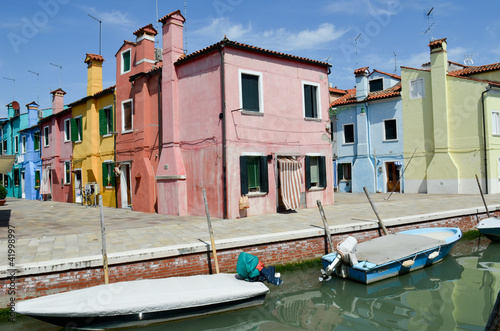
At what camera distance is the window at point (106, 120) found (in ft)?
61.0

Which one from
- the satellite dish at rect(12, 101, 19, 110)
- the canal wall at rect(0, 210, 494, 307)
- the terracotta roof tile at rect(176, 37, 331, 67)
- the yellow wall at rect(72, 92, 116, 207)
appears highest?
the satellite dish at rect(12, 101, 19, 110)

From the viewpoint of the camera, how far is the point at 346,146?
25.6 m

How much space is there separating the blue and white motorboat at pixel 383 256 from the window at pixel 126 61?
43.8 feet

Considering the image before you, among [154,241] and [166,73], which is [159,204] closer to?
[166,73]

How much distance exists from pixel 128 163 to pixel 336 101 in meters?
16.4

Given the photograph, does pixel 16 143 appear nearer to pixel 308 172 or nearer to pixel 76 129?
pixel 76 129

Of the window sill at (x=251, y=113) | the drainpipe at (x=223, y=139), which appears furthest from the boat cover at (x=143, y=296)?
the window sill at (x=251, y=113)

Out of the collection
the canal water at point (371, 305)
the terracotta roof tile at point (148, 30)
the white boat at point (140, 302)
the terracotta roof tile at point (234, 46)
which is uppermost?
the terracotta roof tile at point (148, 30)

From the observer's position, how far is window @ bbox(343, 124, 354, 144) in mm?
25459

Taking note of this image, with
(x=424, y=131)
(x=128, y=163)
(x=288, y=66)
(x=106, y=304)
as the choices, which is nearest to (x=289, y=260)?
(x=106, y=304)

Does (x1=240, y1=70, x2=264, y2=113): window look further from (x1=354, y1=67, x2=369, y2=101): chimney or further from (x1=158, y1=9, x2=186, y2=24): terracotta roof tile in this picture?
(x1=354, y1=67, x2=369, y2=101): chimney

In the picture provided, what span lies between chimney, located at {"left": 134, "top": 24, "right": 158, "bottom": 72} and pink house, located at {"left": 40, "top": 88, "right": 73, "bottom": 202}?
882 centimetres

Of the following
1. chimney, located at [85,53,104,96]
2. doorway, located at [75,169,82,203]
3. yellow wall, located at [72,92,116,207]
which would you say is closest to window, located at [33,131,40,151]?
doorway, located at [75,169,82,203]

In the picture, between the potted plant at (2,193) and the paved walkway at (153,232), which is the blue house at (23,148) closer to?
the potted plant at (2,193)
